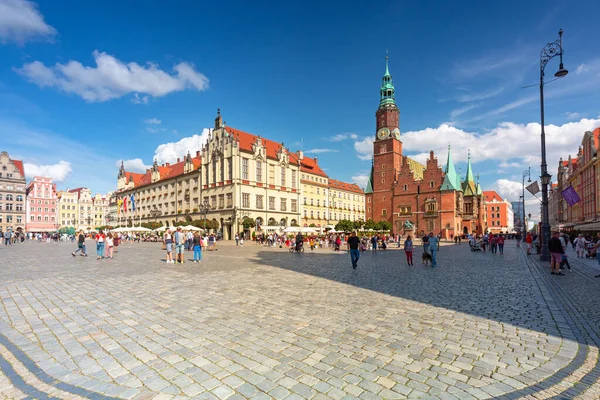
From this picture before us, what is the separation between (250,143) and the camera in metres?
57.2

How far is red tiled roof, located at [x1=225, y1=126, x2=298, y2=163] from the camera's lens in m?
55.0

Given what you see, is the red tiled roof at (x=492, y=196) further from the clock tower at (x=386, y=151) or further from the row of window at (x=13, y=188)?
the row of window at (x=13, y=188)

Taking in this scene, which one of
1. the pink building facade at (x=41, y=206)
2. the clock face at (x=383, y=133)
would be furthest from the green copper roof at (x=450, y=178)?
the pink building facade at (x=41, y=206)

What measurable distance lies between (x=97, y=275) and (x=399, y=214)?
68.1 meters

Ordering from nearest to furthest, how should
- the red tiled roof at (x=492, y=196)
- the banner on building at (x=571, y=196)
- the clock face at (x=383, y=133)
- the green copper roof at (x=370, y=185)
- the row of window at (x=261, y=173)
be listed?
the banner on building at (x=571, y=196), the row of window at (x=261, y=173), the clock face at (x=383, y=133), the green copper roof at (x=370, y=185), the red tiled roof at (x=492, y=196)

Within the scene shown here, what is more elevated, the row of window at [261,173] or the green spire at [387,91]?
the green spire at [387,91]

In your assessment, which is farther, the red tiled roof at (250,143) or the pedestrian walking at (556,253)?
the red tiled roof at (250,143)

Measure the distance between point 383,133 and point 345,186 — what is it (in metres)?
17.2

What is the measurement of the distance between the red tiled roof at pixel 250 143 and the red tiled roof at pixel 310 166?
4202mm

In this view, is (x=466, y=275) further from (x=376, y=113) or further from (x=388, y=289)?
(x=376, y=113)

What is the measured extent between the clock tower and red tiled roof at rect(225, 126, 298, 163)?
23.4 metres

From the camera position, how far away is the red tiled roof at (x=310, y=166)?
69488mm

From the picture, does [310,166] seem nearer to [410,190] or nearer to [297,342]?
[410,190]

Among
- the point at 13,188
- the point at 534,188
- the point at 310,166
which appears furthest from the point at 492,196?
the point at 13,188
